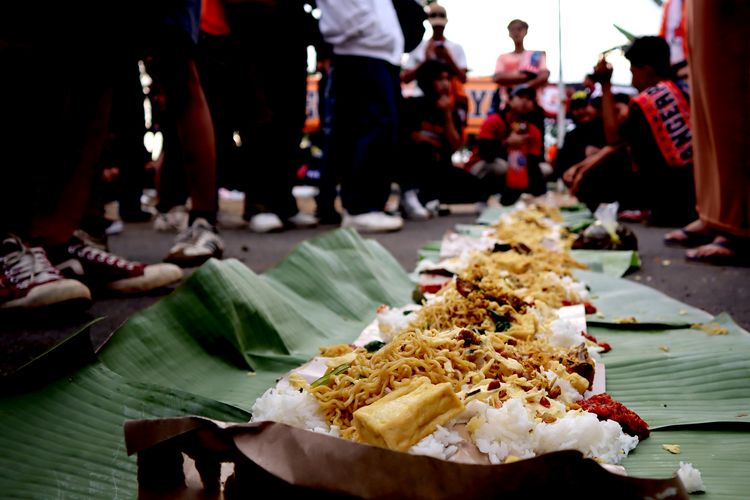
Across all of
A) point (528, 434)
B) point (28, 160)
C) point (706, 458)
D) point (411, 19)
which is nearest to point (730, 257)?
point (706, 458)

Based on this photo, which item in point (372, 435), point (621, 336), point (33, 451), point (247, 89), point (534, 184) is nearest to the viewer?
point (372, 435)

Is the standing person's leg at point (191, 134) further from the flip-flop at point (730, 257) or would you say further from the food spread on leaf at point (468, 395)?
the flip-flop at point (730, 257)

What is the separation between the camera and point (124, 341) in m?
1.77

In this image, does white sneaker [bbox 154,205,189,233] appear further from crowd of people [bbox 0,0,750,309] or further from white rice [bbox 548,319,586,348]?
white rice [bbox 548,319,586,348]

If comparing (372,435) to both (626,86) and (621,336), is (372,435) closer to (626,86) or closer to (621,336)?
(621,336)

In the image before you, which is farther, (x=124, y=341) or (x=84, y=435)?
(x=124, y=341)

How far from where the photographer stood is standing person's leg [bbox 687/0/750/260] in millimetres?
2783

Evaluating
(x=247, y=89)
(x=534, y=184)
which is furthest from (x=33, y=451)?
(x=534, y=184)

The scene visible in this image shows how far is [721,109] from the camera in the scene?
296 centimetres

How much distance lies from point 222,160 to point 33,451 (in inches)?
194

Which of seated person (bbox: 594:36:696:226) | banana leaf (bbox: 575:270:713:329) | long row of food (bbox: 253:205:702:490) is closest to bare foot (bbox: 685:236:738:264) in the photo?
banana leaf (bbox: 575:270:713:329)

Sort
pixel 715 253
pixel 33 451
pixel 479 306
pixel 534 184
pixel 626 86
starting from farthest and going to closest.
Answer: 1. pixel 626 86
2. pixel 534 184
3. pixel 715 253
4. pixel 479 306
5. pixel 33 451

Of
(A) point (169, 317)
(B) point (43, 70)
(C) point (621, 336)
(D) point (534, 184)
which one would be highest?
(B) point (43, 70)

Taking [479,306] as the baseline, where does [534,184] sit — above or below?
below
